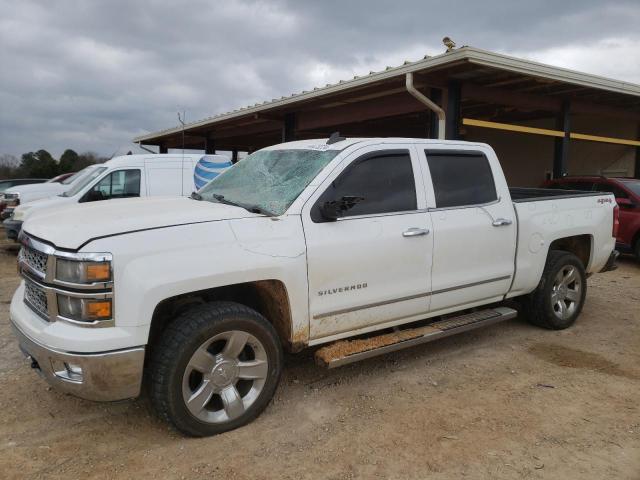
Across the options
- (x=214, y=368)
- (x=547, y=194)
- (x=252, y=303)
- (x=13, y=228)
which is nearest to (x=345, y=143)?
(x=252, y=303)

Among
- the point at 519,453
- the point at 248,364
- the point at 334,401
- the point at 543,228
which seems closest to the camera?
the point at 519,453

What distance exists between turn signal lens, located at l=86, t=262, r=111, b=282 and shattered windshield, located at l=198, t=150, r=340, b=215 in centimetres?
110

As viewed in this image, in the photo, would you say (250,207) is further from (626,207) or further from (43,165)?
(43,165)

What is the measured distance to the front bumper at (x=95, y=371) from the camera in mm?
2801

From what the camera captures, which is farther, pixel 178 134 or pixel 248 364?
pixel 178 134

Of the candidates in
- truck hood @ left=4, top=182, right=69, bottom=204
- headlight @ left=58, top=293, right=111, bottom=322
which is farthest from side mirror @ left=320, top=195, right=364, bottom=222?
truck hood @ left=4, top=182, right=69, bottom=204

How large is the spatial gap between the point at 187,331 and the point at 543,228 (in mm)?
3617

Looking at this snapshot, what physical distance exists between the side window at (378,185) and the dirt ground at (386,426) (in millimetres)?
1374

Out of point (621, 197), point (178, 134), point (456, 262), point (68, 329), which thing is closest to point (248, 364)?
point (68, 329)

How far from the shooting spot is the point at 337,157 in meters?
3.79

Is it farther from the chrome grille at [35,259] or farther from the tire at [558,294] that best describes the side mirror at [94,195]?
the tire at [558,294]

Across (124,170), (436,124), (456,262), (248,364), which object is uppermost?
(436,124)

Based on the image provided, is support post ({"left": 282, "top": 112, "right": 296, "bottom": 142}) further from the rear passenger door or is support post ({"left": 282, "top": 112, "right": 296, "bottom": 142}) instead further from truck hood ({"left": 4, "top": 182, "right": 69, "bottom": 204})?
the rear passenger door

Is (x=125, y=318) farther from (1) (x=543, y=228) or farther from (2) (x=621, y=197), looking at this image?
(2) (x=621, y=197)
